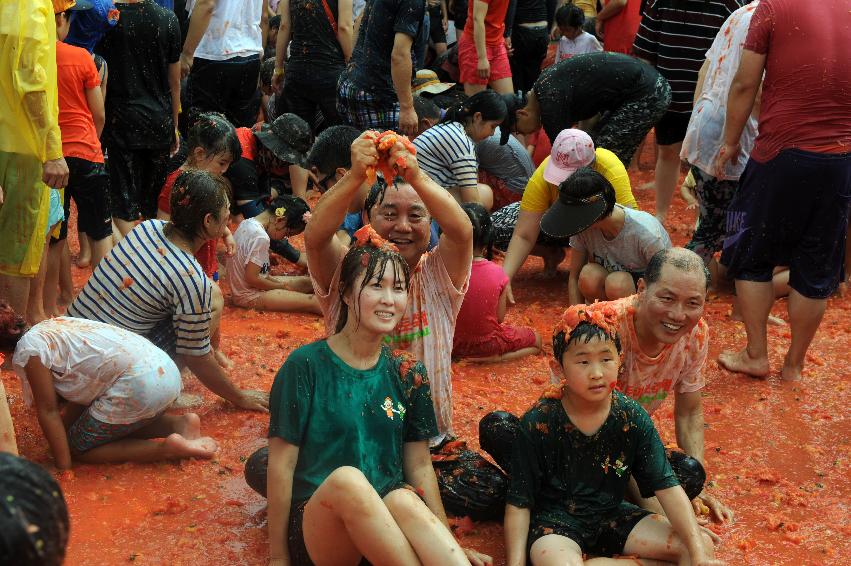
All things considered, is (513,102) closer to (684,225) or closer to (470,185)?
(470,185)

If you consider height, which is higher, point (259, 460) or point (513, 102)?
point (513, 102)

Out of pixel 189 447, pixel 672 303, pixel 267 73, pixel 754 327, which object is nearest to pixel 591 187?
pixel 754 327

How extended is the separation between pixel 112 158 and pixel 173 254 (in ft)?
8.47

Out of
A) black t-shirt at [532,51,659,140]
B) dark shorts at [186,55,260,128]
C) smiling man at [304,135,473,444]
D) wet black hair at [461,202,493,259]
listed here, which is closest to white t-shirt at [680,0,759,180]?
black t-shirt at [532,51,659,140]

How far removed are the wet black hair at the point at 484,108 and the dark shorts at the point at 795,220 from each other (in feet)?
6.33

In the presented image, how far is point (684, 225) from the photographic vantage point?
801 cm

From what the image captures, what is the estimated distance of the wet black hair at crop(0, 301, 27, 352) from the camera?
4.00 m

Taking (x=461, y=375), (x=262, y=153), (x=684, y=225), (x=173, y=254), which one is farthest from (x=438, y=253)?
(x=684, y=225)

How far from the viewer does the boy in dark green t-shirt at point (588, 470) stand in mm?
3523

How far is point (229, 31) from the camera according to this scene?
7668mm

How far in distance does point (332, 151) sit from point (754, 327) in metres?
2.68

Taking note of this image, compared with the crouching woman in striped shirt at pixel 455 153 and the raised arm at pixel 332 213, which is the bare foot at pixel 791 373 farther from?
the raised arm at pixel 332 213

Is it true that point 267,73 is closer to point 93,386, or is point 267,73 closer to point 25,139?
point 25,139

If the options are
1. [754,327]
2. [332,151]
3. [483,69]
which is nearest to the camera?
[754,327]
